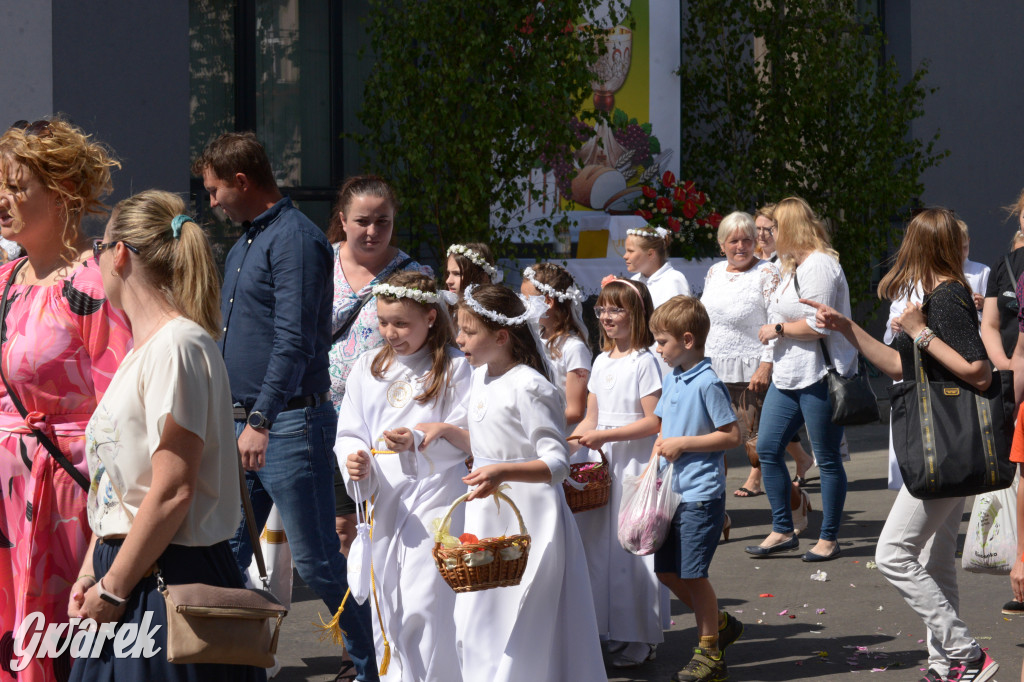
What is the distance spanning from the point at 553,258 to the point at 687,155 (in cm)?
417

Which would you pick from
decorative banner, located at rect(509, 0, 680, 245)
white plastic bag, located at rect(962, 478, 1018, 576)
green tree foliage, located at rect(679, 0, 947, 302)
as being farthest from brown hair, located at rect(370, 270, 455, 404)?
green tree foliage, located at rect(679, 0, 947, 302)

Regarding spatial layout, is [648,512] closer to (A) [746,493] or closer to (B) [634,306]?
(B) [634,306]

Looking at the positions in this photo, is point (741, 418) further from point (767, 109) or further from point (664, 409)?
point (767, 109)

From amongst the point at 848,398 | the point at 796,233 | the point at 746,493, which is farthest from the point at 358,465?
the point at 746,493

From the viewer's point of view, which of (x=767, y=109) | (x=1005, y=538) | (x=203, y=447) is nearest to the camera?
(x=203, y=447)

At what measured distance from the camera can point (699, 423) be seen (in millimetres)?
5410

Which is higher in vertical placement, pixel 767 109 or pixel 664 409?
pixel 767 109

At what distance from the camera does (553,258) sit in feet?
37.0

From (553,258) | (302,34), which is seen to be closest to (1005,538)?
(553,258)

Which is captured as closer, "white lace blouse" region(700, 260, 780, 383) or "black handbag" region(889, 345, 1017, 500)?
"black handbag" region(889, 345, 1017, 500)

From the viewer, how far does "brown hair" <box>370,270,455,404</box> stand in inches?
189

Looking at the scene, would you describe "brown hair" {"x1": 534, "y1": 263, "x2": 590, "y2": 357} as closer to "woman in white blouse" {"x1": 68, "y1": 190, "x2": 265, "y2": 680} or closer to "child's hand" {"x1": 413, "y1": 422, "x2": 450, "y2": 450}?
"child's hand" {"x1": 413, "y1": 422, "x2": 450, "y2": 450}

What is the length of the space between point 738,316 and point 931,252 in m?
3.49

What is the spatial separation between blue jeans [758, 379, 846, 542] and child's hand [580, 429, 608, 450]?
A: 243 centimetres
